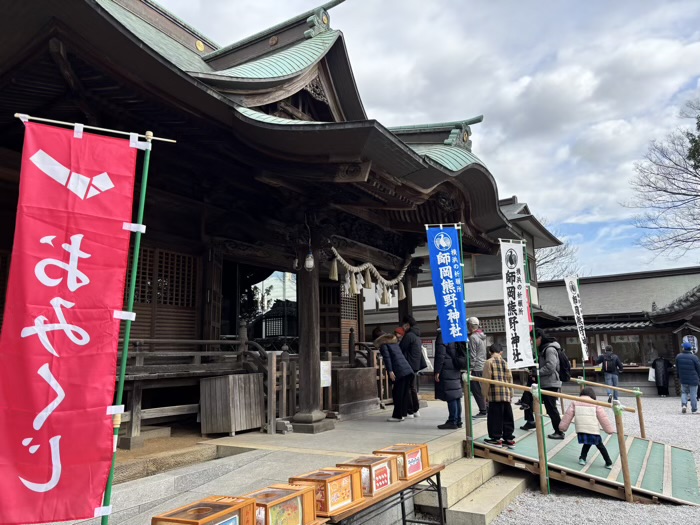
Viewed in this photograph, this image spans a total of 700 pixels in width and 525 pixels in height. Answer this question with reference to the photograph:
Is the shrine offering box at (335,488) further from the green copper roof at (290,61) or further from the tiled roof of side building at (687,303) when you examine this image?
the tiled roof of side building at (687,303)

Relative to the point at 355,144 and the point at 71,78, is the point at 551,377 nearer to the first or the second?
the point at 355,144

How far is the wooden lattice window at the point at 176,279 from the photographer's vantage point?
337 inches

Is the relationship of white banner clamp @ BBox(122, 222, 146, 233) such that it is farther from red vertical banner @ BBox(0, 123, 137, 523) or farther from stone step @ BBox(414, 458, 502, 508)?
stone step @ BBox(414, 458, 502, 508)

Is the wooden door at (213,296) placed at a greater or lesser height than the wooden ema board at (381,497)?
greater

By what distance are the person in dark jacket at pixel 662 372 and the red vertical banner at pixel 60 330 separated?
2167cm

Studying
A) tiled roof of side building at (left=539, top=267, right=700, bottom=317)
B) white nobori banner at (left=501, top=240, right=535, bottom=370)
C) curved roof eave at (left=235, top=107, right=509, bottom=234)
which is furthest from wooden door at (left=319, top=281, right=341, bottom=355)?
tiled roof of side building at (left=539, top=267, right=700, bottom=317)

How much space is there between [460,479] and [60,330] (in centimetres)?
452

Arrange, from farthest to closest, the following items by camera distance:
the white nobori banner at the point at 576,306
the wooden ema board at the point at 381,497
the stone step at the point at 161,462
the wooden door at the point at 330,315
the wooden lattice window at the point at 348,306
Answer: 1. the wooden lattice window at the point at 348,306
2. the wooden door at the point at 330,315
3. the white nobori banner at the point at 576,306
4. the stone step at the point at 161,462
5. the wooden ema board at the point at 381,497

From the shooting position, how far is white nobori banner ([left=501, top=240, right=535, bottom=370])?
6.95 meters

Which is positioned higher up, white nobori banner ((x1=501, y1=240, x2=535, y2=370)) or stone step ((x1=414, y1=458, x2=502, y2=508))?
white nobori banner ((x1=501, y1=240, x2=535, y2=370))

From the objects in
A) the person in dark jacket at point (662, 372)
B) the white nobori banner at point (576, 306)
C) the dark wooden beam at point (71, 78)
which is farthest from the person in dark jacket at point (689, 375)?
the dark wooden beam at point (71, 78)

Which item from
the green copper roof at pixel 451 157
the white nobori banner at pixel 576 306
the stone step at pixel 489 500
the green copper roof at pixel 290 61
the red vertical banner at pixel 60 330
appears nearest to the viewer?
the red vertical banner at pixel 60 330

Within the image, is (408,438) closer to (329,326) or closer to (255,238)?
A: (255,238)

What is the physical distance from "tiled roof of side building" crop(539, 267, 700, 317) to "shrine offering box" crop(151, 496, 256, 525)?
25.5 metres
